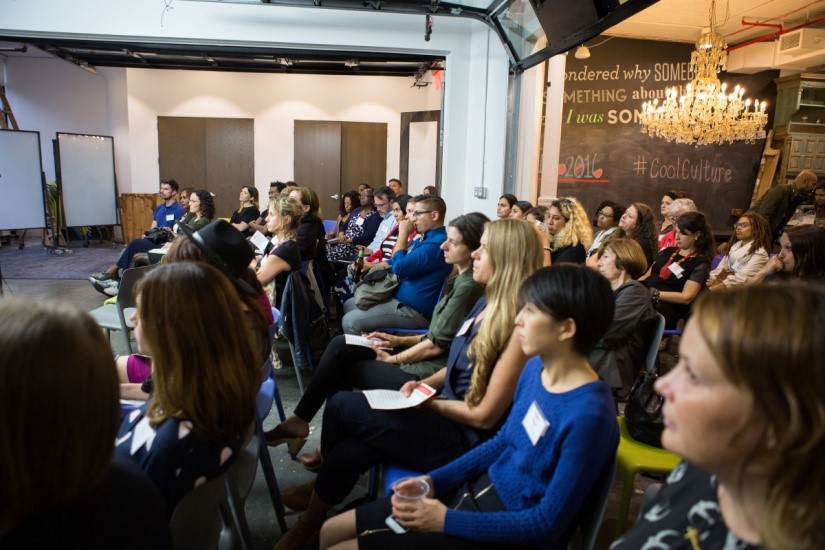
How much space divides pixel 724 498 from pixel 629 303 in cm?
186

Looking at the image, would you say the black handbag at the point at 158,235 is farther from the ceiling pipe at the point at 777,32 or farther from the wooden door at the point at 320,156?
the ceiling pipe at the point at 777,32

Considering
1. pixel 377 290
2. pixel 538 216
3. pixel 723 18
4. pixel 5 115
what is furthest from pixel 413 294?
pixel 5 115

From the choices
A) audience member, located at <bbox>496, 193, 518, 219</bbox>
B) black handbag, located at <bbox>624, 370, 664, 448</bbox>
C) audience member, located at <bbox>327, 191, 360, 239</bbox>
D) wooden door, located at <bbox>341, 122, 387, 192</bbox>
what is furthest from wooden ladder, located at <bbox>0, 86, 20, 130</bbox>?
black handbag, located at <bbox>624, 370, 664, 448</bbox>

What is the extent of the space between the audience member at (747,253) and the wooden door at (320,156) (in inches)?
272

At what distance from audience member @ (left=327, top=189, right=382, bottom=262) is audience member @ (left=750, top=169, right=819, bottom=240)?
4464 millimetres

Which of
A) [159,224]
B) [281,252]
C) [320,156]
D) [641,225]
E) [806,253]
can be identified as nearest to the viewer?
[806,253]

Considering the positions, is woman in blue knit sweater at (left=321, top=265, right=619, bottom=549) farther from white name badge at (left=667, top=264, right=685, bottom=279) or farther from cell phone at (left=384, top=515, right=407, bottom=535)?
white name badge at (left=667, top=264, right=685, bottom=279)

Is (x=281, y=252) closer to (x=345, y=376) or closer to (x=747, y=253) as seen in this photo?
(x=345, y=376)

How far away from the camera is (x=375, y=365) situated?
8.28 feet

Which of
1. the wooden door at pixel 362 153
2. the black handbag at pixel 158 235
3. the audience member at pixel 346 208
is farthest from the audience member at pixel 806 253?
the wooden door at pixel 362 153

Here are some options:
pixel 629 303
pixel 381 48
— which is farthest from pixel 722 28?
pixel 629 303

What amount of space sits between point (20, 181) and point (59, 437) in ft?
29.8

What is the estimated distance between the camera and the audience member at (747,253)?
434 centimetres

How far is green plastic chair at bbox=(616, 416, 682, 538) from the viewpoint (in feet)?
5.98
